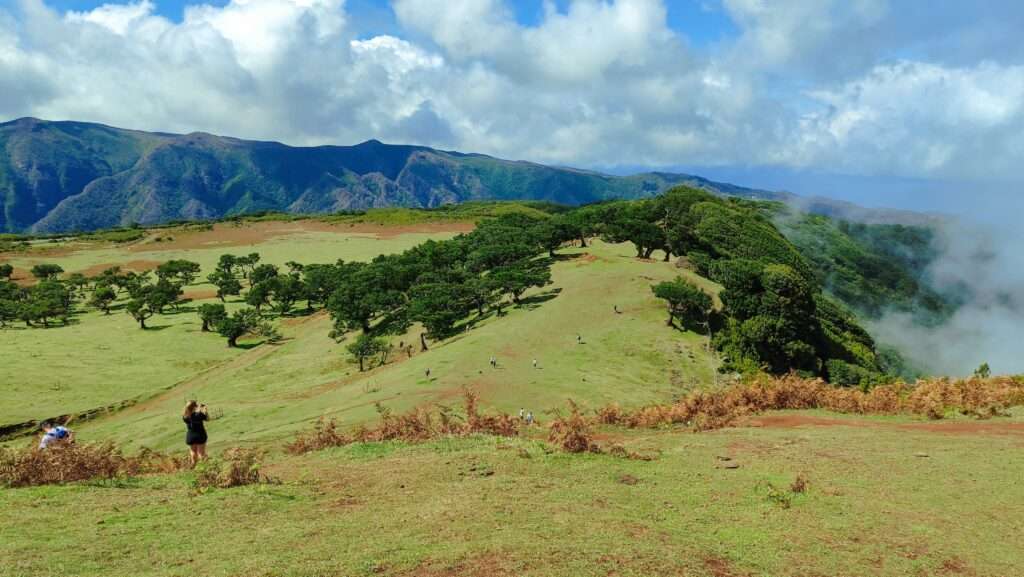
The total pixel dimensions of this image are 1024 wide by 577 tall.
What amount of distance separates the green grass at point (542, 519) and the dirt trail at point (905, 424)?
4.43 metres

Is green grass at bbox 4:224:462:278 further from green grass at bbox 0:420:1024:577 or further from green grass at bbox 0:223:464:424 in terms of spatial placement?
green grass at bbox 0:420:1024:577

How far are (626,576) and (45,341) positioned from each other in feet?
276

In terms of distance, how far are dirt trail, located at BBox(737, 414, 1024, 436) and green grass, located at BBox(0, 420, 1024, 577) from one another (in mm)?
4432

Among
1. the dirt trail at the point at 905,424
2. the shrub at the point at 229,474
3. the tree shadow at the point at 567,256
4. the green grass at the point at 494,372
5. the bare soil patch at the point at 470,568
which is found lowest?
the green grass at the point at 494,372

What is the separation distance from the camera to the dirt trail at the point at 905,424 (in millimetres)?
23062

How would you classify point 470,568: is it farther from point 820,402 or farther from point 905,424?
point 820,402

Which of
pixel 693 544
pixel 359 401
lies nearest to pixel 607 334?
pixel 359 401

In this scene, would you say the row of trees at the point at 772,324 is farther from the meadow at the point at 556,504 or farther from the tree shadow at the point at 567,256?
the tree shadow at the point at 567,256

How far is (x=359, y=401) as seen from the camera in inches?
1462

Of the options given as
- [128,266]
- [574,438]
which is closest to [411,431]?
[574,438]

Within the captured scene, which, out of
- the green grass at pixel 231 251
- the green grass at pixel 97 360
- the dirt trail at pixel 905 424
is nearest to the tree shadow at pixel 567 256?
the green grass at pixel 97 360

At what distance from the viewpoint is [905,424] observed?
2503 centimetres

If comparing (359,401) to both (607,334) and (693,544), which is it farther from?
(693,544)

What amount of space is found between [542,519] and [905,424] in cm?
1944
